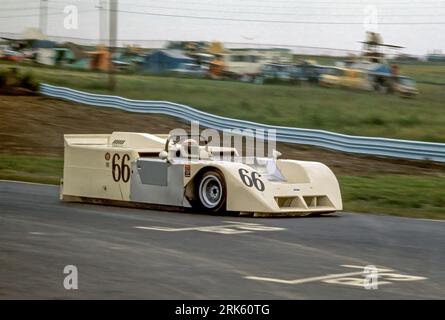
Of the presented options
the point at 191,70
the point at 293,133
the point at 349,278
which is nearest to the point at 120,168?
the point at 349,278

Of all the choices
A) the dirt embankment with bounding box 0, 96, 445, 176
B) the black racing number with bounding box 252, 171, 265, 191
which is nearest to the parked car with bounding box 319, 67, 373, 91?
the dirt embankment with bounding box 0, 96, 445, 176

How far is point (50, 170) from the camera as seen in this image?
70.6 ft

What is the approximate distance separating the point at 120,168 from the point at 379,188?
595cm

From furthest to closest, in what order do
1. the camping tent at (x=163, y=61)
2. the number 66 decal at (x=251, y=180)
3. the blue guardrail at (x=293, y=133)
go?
1. the camping tent at (x=163, y=61)
2. the blue guardrail at (x=293, y=133)
3. the number 66 decal at (x=251, y=180)

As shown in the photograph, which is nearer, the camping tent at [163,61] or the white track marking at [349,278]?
the white track marking at [349,278]

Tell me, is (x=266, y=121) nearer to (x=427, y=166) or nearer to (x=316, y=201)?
(x=427, y=166)

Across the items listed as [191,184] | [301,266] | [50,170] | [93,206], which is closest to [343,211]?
[191,184]

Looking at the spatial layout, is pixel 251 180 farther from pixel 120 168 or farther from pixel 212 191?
pixel 120 168

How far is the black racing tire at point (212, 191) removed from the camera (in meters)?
12.8

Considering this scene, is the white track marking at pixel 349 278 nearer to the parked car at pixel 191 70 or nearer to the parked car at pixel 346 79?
the parked car at pixel 346 79

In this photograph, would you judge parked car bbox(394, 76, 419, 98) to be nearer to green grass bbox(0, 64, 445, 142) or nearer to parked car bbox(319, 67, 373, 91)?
green grass bbox(0, 64, 445, 142)

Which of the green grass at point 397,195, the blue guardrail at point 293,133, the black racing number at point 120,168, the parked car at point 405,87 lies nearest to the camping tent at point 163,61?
the blue guardrail at point 293,133

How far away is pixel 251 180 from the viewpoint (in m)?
12.6

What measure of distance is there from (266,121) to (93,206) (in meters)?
18.6
